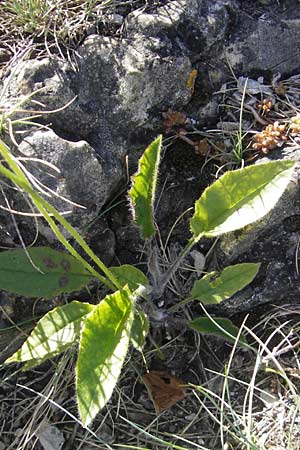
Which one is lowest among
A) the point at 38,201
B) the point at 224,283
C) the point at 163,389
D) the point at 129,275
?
the point at 163,389

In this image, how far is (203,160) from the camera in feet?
6.20

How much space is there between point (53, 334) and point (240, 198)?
1.91ft

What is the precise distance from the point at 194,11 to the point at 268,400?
3.64 feet

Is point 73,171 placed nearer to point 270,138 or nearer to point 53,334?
point 53,334

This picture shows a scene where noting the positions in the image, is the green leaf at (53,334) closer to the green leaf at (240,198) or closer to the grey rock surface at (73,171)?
the grey rock surface at (73,171)

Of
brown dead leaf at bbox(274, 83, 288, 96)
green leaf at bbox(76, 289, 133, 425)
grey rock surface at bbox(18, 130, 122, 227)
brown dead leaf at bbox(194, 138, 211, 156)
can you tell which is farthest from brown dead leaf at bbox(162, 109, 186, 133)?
green leaf at bbox(76, 289, 133, 425)

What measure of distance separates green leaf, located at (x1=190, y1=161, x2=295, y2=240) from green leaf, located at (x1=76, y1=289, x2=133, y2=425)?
29cm

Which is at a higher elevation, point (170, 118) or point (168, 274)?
point (170, 118)

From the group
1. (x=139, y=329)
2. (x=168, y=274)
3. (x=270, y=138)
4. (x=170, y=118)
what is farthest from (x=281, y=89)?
(x=139, y=329)

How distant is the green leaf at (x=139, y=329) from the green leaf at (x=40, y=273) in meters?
0.19

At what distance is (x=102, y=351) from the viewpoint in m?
1.50

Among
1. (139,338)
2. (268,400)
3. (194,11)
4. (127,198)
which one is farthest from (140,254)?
(194,11)

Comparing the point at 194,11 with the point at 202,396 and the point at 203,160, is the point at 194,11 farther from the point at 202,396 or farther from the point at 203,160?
the point at 202,396

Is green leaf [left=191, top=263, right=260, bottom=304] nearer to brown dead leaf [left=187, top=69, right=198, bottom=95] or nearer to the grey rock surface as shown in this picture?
the grey rock surface
